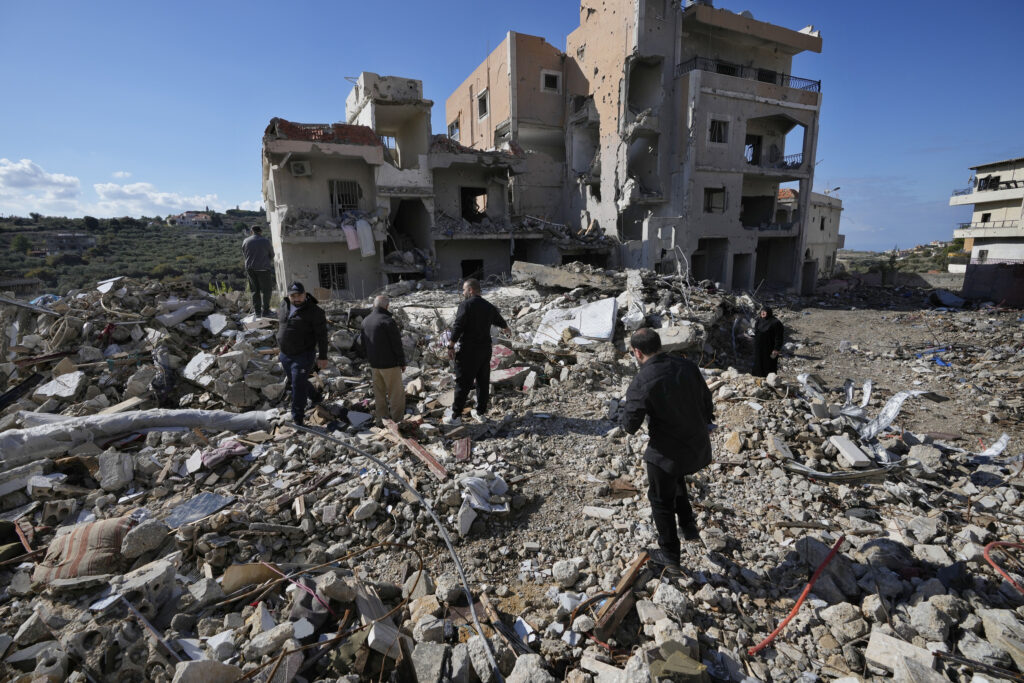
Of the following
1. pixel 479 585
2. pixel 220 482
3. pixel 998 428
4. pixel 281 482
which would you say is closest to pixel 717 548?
pixel 479 585

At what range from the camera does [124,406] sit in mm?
6109

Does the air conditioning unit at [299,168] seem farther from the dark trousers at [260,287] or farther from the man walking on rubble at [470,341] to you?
the man walking on rubble at [470,341]

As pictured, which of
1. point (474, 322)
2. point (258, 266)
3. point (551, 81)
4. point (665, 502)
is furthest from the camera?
point (551, 81)

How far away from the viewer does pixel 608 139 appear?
21.0 m

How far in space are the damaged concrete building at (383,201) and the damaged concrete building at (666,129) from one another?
3.31m

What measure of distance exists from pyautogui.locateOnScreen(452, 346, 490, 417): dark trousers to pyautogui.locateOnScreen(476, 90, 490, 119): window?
76.8ft

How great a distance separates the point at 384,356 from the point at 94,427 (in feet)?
11.2

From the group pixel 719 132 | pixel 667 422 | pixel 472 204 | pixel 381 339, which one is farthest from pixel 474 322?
pixel 719 132

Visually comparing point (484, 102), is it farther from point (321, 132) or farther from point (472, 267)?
point (321, 132)

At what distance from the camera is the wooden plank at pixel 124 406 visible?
5987 mm

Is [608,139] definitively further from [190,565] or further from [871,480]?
[190,565]

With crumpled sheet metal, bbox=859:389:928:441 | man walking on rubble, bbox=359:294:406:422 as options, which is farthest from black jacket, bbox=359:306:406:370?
crumpled sheet metal, bbox=859:389:928:441

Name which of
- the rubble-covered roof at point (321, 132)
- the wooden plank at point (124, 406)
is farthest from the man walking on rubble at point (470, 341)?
the rubble-covered roof at point (321, 132)

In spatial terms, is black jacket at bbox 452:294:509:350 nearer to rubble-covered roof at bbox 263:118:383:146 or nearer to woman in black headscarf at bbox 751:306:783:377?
woman in black headscarf at bbox 751:306:783:377
